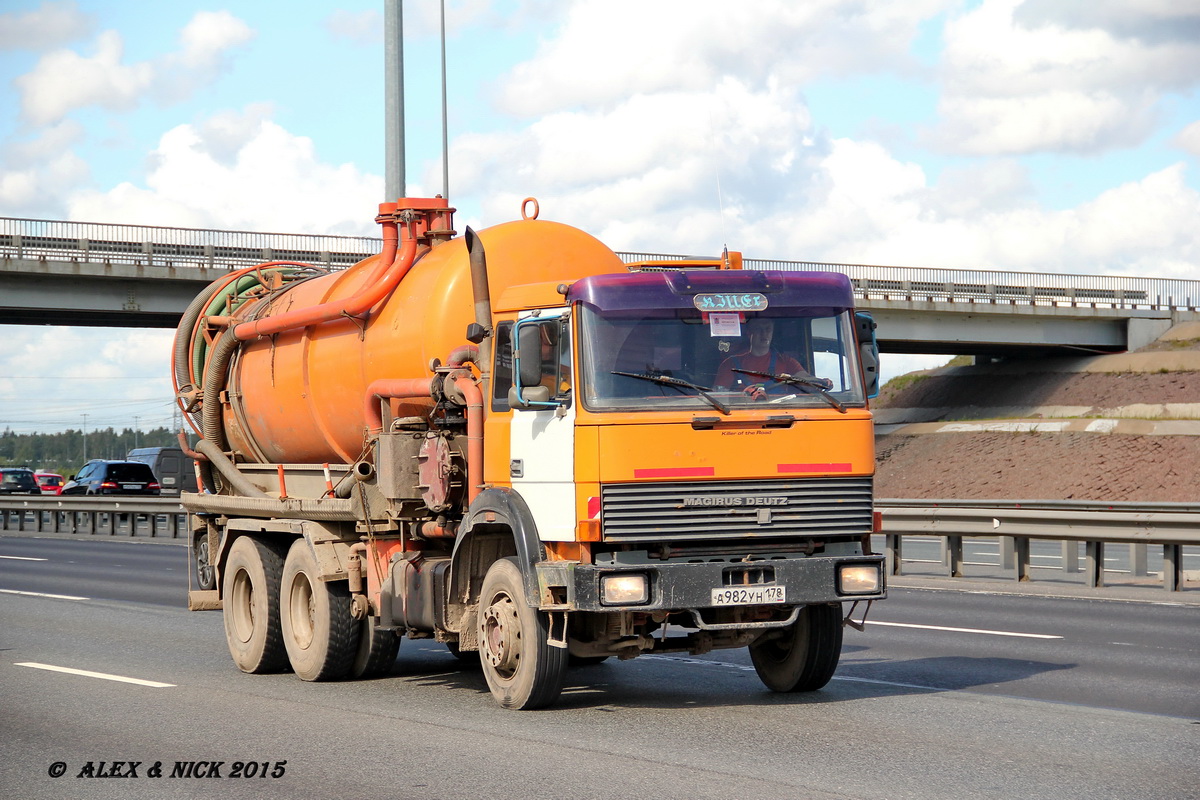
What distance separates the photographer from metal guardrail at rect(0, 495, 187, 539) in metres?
34.1

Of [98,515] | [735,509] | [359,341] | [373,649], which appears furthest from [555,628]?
[98,515]

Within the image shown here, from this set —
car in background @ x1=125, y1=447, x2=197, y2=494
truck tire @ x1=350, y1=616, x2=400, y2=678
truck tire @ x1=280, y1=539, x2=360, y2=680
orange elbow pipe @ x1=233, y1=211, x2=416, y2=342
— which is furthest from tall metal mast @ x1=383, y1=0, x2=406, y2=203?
car in background @ x1=125, y1=447, x2=197, y2=494

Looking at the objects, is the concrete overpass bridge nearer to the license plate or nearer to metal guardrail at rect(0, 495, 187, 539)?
metal guardrail at rect(0, 495, 187, 539)

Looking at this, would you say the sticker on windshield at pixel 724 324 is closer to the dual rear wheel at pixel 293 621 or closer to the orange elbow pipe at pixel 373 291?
the orange elbow pipe at pixel 373 291

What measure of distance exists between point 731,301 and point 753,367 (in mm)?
413

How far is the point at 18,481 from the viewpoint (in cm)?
7075

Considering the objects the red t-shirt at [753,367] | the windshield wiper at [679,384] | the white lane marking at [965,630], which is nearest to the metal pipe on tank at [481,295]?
the windshield wiper at [679,384]

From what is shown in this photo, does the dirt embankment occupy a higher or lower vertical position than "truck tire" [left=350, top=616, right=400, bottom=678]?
higher

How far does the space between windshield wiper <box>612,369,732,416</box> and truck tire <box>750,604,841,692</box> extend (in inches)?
60.6

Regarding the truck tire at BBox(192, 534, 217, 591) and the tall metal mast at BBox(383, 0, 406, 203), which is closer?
the truck tire at BBox(192, 534, 217, 591)

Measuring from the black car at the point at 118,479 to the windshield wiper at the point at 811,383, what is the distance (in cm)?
4591

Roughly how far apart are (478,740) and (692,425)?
2.12 metres

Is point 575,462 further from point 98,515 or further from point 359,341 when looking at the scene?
point 98,515

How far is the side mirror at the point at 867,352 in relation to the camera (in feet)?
30.3
